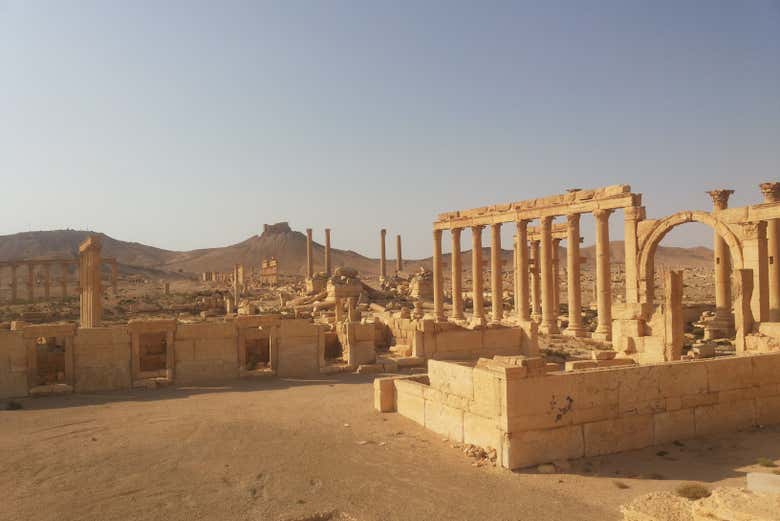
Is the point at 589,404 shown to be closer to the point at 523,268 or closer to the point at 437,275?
the point at 523,268

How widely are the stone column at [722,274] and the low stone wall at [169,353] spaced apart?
52.6 ft

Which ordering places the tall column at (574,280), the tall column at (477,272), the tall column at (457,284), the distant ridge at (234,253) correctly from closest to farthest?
the tall column at (574,280)
the tall column at (477,272)
the tall column at (457,284)
the distant ridge at (234,253)

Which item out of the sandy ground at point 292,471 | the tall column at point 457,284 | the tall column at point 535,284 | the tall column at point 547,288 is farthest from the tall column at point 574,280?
the sandy ground at point 292,471

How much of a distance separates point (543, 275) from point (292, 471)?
21004 millimetres

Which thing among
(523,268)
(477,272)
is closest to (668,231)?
(523,268)

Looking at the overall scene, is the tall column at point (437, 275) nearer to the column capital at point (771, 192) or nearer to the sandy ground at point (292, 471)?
the column capital at point (771, 192)

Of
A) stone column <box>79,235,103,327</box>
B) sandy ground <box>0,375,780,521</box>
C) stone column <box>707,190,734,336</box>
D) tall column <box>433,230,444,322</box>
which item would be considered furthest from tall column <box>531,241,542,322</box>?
sandy ground <box>0,375,780,521</box>

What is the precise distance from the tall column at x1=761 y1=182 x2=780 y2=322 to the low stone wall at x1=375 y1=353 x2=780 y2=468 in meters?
13.2

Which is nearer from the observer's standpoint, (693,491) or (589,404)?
(693,491)

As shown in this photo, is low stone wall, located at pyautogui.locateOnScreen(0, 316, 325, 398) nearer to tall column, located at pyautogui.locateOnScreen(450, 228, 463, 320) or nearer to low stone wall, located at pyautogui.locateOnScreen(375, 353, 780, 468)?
low stone wall, located at pyautogui.locateOnScreen(375, 353, 780, 468)

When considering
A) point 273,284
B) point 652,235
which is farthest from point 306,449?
point 273,284

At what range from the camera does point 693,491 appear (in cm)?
771

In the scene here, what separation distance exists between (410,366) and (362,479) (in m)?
10.4

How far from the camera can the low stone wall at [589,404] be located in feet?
30.7
